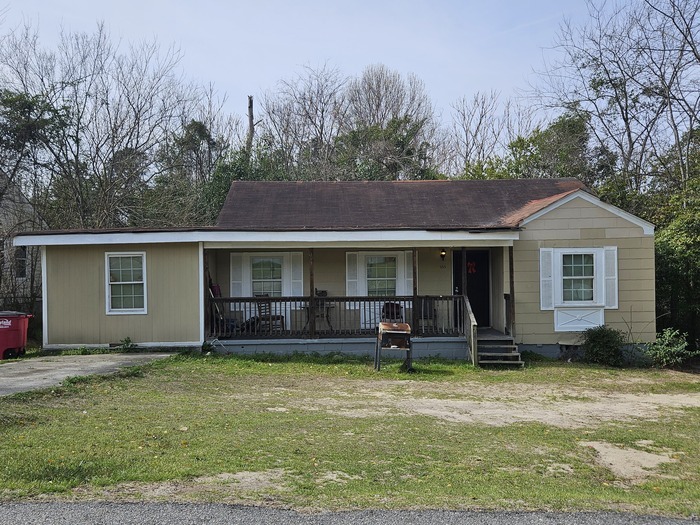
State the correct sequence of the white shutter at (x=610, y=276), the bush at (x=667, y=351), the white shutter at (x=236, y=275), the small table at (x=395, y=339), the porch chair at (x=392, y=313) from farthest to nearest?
the white shutter at (x=236, y=275), the porch chair at (x=392, y=313), the white shutter at (x=610, y=276), the bush at (x=667, y=351), the small table at (x=395, y=339)

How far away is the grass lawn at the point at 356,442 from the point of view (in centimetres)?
494

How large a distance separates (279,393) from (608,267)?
845cm

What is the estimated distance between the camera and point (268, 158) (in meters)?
28.4

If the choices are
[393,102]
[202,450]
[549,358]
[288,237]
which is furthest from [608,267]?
[393,102]

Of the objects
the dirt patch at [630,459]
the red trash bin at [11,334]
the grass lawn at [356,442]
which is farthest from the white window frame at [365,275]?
the dirt patch at [630,459]

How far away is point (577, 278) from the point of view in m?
14.0

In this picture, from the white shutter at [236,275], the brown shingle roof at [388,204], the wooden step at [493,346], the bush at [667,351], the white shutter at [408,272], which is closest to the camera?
the wooden step at [493,346]

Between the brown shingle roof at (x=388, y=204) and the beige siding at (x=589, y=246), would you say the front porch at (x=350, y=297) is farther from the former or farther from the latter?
the brown shingle roof at (x=388, y=204)

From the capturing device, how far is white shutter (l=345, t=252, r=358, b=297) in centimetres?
1534

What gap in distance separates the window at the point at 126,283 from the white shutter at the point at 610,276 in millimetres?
10544

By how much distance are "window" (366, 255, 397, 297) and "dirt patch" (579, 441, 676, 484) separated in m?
8.73

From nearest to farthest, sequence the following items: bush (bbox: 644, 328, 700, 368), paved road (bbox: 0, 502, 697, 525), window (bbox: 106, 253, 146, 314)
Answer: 1. paved road (bbox: 0, 502, 697, 525)
2. bush (bbox: 644, 328, 700, 368)
3. window (bbox: 106, 253, 146, 314)

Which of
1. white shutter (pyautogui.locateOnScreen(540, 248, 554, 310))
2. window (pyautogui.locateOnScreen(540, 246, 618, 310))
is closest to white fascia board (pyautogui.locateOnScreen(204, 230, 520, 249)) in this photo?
white shutter (pyautogui.locateOnScreen(540, 248, 554, 310))

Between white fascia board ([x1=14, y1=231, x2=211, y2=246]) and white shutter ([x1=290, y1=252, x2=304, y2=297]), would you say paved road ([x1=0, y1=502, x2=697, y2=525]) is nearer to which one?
white fascia board ([x1=14, y1=231, x2=211, y2=246])
